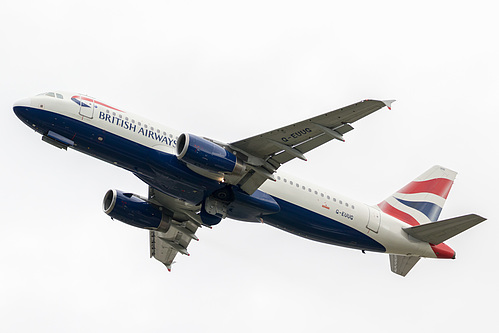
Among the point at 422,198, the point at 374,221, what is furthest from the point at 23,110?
the point at 422,198

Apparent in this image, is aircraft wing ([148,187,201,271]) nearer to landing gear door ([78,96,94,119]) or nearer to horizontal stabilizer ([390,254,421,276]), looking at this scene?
landing gear door ([78,96,94,119])

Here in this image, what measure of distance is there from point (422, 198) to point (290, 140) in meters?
13.5

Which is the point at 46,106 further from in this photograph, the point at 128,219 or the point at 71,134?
the point at 128,219

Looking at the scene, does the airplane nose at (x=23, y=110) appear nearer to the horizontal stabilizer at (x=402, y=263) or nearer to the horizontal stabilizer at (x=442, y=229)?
the horizontal stabilizer at (x=442, y=229)

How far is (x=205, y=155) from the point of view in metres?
35.0

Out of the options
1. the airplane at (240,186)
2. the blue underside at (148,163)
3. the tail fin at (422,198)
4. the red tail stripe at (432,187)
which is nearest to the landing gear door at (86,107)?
the airplane at (240,186)

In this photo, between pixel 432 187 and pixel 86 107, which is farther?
pixel 432 187

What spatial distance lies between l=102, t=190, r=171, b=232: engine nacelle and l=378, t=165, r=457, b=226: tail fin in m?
13.5

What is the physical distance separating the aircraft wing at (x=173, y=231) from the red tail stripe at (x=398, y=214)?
37.3ft

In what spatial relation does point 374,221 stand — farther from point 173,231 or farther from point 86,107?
point 86,107

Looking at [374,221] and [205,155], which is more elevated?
[205,155]

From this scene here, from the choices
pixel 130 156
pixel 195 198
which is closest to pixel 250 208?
pixel 195 198

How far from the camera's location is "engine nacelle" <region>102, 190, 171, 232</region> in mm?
42562

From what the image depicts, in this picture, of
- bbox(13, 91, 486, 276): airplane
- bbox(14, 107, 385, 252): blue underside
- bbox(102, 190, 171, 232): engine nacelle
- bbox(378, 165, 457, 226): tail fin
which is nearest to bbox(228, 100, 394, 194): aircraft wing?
bbox(13, 91, 486, 276): airplane
